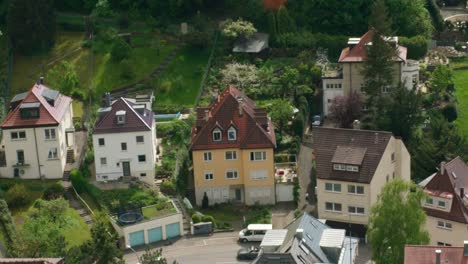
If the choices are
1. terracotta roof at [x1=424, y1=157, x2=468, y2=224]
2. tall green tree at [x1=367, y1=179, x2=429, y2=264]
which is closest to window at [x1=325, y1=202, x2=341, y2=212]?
terracotta roof at [x1=424, y1=157, x2=468, y2=224]

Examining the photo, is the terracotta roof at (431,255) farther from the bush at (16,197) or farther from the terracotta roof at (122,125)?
the bush at (16,197)

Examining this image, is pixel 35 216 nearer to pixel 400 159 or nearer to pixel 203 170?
pixel 203 170

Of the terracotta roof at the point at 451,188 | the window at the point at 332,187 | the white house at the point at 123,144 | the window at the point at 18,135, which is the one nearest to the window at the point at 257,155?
the window at the point at 332,187

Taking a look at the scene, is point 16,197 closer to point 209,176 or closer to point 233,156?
point 209,176

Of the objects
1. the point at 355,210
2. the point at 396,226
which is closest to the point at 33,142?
the point at 355,210

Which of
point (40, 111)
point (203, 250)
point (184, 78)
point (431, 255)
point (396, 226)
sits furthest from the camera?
point (184, 78)

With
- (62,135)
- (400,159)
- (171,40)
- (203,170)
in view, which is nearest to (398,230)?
(400,159)

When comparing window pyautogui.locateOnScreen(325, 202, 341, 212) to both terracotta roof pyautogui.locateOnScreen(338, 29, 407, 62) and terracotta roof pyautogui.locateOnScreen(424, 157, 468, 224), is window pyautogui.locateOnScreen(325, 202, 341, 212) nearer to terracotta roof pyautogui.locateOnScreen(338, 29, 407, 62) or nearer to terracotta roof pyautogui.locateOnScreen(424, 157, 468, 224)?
terracotta roof pyautogui.locateOnScreen(424, 157, 468, 224)

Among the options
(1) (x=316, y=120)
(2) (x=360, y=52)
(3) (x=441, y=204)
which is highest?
(2) (x=360, y=52)
